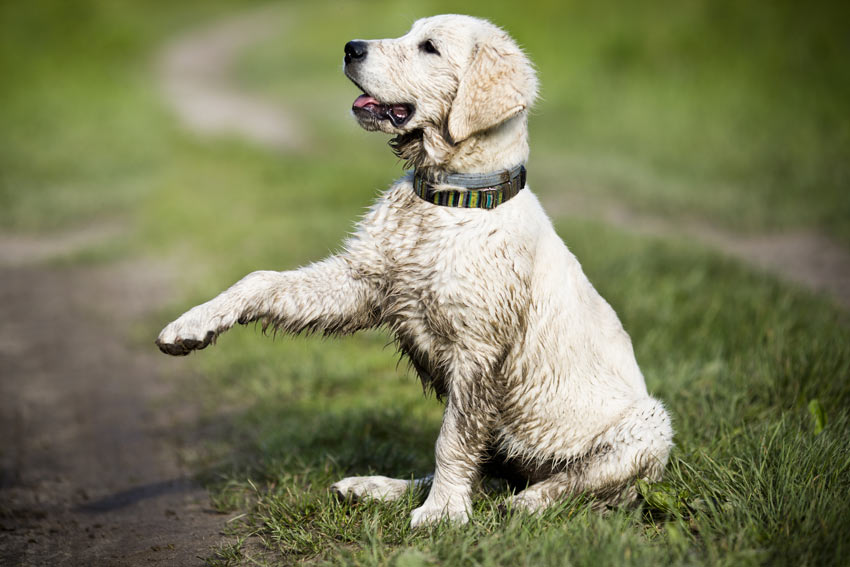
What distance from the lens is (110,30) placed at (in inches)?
744

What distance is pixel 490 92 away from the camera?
3266 mm

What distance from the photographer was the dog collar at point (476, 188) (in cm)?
329

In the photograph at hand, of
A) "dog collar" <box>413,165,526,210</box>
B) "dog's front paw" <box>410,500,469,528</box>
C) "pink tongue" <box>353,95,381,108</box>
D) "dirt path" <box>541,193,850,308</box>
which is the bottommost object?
"dirt path" <box>541,193,850,308</box>

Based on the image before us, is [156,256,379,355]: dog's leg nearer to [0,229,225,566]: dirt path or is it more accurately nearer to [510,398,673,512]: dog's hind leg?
[0,229,225,566]: dirt path

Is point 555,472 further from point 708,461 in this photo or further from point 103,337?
point 103,337

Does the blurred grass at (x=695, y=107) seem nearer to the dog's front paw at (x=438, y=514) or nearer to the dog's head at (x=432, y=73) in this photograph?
the dog's head at (x=432, y=73)

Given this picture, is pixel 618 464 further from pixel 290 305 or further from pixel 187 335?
pixel 187 335

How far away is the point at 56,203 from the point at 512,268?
8683 mm

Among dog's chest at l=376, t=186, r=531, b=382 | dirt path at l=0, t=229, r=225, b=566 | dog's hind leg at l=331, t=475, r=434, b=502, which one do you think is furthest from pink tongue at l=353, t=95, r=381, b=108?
dirt path at l=0, t=229, r=225, b=566

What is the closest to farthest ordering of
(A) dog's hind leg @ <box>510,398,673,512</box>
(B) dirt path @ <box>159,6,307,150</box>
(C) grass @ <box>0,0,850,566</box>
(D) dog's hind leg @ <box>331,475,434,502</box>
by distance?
(C) grass @ <box>0,0,850,566</box>
(A) dog's hind leg @ <box>510,398,673,512</box>
(D) dog's hind leg @ <box>331,475,434,502</box>
(B) dirt path @ <box>159,6,307,150</box>

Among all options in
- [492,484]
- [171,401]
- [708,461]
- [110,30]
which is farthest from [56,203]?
[110,30]

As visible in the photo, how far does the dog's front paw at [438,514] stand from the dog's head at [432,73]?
1491 millimetres

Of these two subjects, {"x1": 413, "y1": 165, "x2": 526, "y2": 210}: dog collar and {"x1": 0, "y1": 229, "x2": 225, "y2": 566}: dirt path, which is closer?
{"x1": 413, "y1": 165, "x2": 526, "y2": 210}: dog collar

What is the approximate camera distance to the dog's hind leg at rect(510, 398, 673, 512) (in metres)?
3.40
